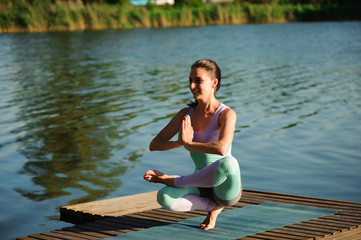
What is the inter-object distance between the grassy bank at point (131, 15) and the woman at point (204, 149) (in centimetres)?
3638

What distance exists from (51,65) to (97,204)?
17.6 m

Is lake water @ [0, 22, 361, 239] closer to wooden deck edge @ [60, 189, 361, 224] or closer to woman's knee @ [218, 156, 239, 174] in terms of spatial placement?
wooden deck edge @ [60, 189, 361, 224]

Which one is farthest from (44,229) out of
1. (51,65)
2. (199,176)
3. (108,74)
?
(51,65)

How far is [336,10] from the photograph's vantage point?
54.8 meters

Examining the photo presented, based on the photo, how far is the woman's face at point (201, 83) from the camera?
172 inches

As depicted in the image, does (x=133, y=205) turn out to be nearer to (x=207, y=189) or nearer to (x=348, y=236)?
(x=207, y=189)

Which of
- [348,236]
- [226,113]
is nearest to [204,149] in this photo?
[226,113]

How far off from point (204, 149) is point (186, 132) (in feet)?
0.59

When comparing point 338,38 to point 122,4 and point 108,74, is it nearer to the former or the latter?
point 108,74

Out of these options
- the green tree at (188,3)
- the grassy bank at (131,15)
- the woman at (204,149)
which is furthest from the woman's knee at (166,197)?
the green tree at (188,3)

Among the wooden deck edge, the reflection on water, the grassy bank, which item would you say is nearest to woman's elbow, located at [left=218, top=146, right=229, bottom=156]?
the wooden deck edge

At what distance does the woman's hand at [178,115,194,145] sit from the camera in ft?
13.8

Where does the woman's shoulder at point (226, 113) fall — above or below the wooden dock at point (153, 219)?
above

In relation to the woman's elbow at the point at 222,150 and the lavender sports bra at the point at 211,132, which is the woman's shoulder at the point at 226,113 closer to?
the lavender sports bra at the point at 211,132
